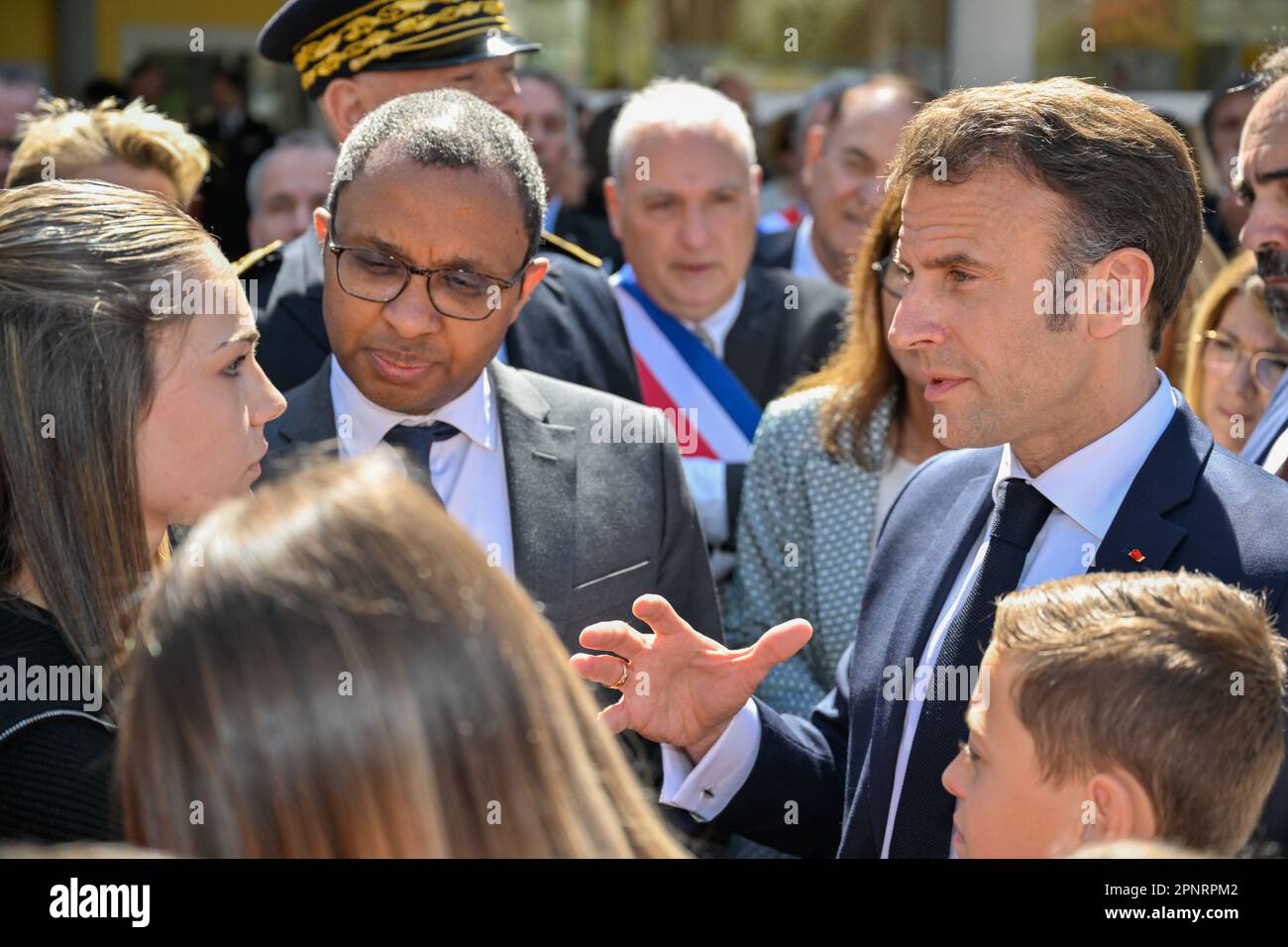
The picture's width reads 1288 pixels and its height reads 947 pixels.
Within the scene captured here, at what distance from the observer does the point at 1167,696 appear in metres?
1.65

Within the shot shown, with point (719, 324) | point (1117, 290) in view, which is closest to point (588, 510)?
point (1117, 290)

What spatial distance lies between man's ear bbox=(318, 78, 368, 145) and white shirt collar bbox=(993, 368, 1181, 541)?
2.12 meters

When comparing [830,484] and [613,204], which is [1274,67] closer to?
[830,484]

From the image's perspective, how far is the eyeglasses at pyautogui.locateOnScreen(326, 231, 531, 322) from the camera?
264 centimetres

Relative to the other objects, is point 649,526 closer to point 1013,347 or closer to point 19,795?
point 1013,347

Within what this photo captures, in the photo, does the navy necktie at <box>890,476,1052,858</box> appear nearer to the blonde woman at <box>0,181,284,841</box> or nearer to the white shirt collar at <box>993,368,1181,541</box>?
the white shirt collar at <box>993,368,1181,541</box>

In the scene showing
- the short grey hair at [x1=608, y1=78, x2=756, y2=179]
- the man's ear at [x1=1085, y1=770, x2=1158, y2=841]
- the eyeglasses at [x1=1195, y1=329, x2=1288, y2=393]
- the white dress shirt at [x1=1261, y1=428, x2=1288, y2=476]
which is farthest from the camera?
the short grey hair at [x1=608, y1=78, x2=756, y2=179]

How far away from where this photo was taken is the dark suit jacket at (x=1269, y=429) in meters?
3.18

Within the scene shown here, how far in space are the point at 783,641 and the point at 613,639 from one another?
257 mm

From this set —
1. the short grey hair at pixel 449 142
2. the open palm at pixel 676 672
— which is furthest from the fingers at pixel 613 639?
the short grey hair at pixel 449 142

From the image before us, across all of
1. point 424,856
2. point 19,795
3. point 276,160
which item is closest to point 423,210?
point 19,795

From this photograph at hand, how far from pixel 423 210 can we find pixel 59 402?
34.5 inches

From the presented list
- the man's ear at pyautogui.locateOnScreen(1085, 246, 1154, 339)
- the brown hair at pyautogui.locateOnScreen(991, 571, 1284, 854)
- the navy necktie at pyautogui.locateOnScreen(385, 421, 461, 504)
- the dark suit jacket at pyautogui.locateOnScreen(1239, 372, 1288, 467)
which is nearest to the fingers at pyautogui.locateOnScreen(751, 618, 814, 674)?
the brown hair at pyautogui.locateOnScreen(991, 571, 1284, 854)

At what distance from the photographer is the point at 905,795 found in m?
2.17
